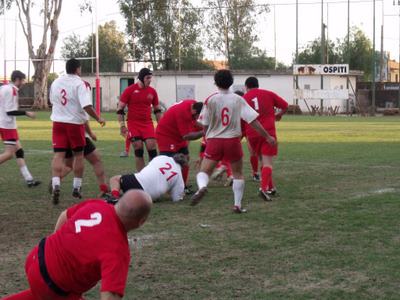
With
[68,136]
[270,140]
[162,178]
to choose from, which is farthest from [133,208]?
[68,136]

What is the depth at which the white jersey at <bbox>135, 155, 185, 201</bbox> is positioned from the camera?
29.3ft

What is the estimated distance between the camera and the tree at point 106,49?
266 ft

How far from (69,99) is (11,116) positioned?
83.7 inches

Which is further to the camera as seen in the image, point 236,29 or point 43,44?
point 236,29

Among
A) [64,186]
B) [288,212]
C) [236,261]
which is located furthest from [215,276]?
[64,186]

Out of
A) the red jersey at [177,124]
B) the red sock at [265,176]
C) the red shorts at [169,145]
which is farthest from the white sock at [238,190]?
the red shorts at [169,145]

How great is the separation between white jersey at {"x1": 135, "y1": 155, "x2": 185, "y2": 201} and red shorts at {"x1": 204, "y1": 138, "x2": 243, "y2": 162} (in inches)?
26.3

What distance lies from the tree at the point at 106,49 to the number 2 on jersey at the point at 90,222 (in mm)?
75237

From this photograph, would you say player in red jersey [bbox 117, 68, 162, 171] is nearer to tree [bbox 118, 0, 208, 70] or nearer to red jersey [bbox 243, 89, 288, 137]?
red jersey [bbox 243, 89, 288, 137]

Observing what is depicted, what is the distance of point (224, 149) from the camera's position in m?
8.84

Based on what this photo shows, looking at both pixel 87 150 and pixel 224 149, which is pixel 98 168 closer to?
pixel 87 150

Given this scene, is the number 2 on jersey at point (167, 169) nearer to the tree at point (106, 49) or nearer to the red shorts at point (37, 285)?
the red shorts at point (37, 285)

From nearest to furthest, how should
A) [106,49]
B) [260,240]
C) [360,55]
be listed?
[260,240] < [360,55] < [106,49]

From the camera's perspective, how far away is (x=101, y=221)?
12.4 ft
